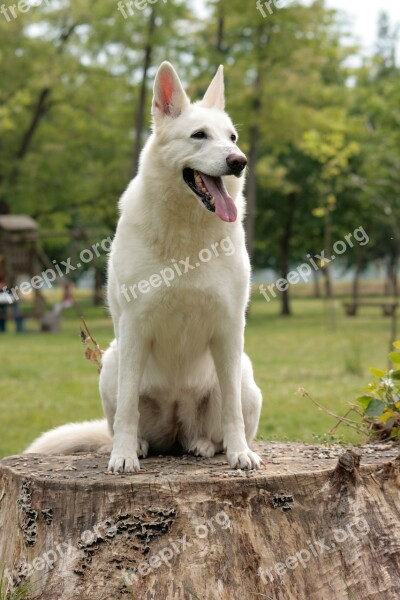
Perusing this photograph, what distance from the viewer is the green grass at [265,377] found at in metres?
8.91

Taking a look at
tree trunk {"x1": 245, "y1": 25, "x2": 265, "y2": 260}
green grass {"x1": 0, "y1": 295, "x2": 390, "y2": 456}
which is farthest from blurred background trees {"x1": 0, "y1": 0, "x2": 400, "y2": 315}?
green grass {"x1": 0, "y1": 295, "x2": 390, "y2": 456}

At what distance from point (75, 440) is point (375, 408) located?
70.8 inches

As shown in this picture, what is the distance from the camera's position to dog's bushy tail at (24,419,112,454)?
15.1 feet

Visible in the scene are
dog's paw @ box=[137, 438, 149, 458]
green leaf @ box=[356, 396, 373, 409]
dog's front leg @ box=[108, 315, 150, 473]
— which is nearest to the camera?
dog's front leg @ box=[108, 315, 150, 473]

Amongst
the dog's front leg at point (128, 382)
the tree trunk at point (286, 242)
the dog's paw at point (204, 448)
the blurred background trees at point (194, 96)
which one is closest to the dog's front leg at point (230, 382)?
the dog's paw at point (204, 448)

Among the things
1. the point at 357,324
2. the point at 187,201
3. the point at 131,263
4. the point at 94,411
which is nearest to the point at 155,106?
the point at 187,201

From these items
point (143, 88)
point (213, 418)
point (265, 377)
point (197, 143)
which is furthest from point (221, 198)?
point (143, 88)

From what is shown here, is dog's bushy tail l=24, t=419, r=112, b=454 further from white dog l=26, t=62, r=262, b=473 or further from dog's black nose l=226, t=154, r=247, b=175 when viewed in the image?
dog's black nose l=226, t=154, r=247, b=175

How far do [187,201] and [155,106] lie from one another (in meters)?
0.57

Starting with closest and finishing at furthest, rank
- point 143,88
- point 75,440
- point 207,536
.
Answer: point 207,536, point 75,440, point 143,88

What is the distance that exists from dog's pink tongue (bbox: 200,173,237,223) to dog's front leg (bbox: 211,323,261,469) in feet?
1.93

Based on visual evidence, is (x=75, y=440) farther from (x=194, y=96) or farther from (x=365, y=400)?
(x=194, y=96)

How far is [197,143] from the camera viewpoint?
12.7 ft

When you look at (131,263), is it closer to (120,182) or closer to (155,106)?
(155,106)
